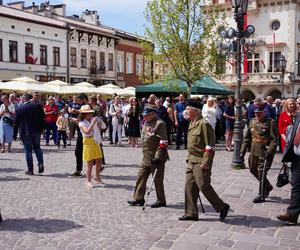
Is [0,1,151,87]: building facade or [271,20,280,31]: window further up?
[271,20,280,31]: window

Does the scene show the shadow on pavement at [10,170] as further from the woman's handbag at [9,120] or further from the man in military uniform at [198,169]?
the man in military uniform at [198,169]

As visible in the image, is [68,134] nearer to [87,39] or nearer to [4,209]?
[4,209]

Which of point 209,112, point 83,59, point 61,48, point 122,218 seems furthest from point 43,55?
point 122,218

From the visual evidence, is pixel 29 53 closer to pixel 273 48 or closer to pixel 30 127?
pixel 273 48

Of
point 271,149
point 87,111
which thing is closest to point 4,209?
point 87,111

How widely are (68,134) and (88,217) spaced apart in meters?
10.9

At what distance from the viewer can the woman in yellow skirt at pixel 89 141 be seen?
878 cm

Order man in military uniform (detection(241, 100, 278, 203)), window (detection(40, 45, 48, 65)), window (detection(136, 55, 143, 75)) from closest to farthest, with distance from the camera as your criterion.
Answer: man in military uniform (detection(241, 100, 278, 203))
window (detection(40, 45, 48, 65))
window (detection(136, 55, 143, 75))

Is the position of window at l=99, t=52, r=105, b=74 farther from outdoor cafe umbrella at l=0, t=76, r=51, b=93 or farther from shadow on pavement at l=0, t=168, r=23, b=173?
shadow on pavement at l=0, t=168, r=23, b=173

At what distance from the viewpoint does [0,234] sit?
18.9ft

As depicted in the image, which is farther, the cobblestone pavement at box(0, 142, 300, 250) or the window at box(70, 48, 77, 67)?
the window at box(70, 48, 77, 67)

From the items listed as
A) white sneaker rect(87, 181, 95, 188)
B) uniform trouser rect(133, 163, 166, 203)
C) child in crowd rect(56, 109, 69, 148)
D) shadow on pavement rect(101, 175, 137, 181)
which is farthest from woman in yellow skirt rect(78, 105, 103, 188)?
child in crowd rect(56, 109, 69, 148)

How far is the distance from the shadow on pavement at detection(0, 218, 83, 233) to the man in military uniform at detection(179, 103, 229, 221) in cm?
160

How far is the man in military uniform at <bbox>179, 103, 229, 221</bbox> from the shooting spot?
20.3 feet
